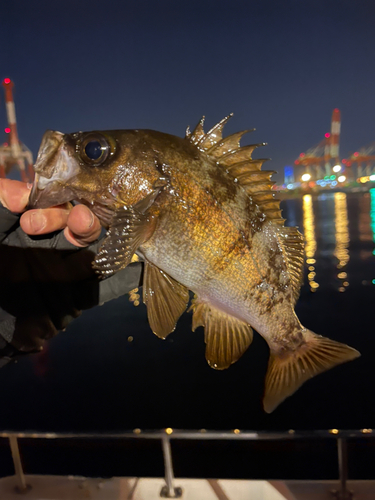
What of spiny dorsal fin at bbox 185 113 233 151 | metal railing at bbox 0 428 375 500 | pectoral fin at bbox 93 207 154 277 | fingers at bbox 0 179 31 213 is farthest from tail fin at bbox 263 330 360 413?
fingers at bbox 0 179 31 213

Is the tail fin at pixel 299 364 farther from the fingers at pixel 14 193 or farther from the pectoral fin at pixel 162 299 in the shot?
the fingers at pixel 14 193

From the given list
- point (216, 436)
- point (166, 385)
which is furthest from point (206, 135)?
point (166, 385)

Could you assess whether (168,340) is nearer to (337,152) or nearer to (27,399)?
(27,399)

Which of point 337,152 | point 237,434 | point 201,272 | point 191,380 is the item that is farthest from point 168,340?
point 337,152

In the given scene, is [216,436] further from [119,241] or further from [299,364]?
[119,241]

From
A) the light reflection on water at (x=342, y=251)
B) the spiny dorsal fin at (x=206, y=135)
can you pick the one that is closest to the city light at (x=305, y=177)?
the light reflection on water at (x=342, y=251)

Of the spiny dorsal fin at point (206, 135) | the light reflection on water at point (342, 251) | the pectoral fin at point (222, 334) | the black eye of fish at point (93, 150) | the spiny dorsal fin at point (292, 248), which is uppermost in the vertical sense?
the spiny dorsal fin at point (206, 135)

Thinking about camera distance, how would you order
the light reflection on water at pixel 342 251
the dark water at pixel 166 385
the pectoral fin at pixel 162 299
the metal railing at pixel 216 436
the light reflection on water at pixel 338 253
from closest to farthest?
1. the pectoral fin at pixel 162 299
2. the metal railing at pixel 216 436
3. the dark water at pixel 166 385
4. the light reflection on water at pixel 342 251
5. the light reflection on water at pixel 338 253
